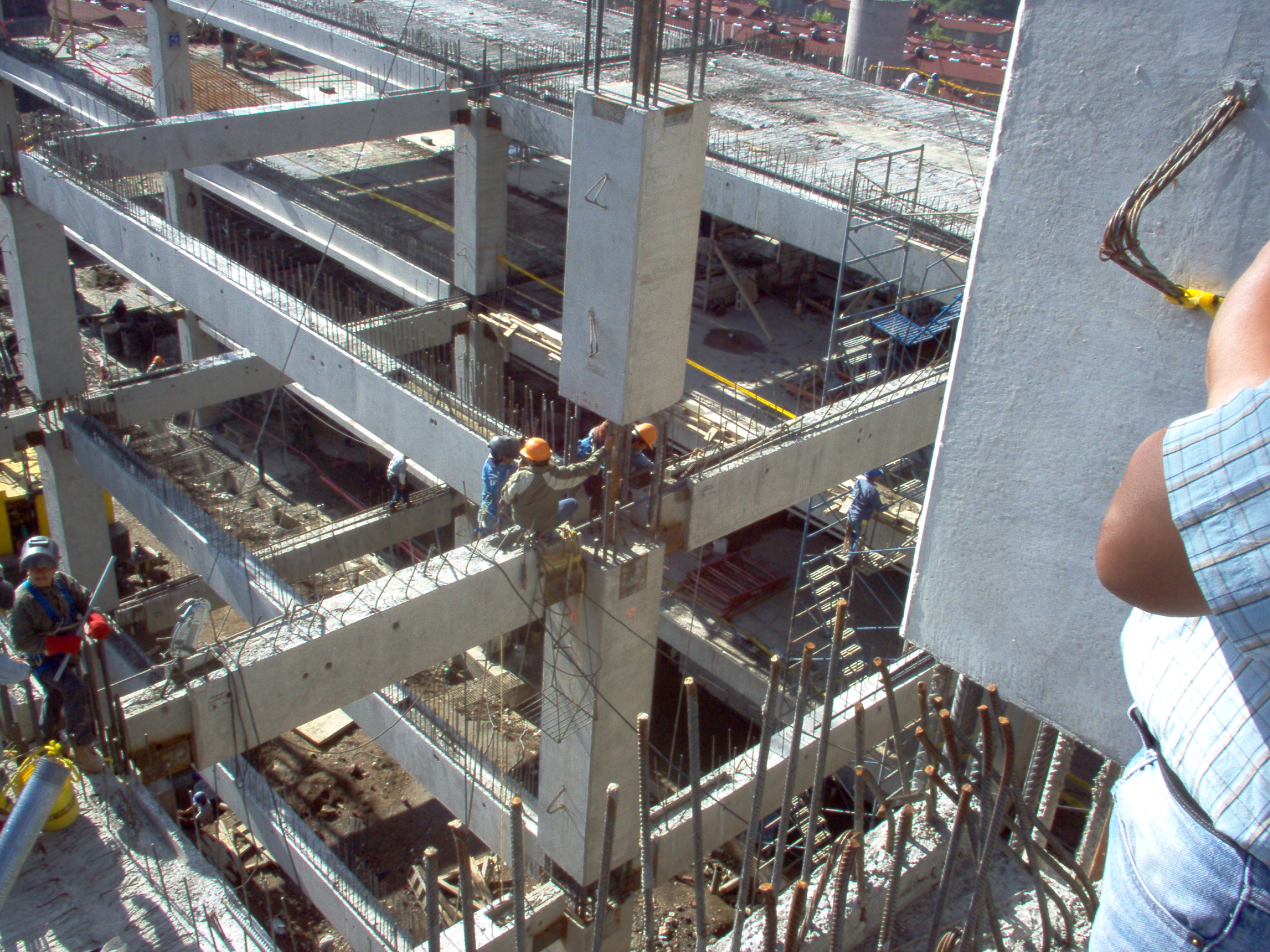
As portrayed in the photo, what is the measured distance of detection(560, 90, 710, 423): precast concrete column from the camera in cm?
942

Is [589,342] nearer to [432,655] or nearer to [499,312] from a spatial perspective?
[432,655]

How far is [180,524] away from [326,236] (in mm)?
13245

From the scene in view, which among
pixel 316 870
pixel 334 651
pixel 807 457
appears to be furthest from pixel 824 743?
pixel 316 870

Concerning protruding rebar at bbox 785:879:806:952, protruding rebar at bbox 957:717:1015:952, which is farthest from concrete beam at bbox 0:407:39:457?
protruding rebar at bbox 957:717:1015:952

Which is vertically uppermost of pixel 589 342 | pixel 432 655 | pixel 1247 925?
pixel 1247 925

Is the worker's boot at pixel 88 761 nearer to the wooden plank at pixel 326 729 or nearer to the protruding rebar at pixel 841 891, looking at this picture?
the protruding rebar at pixel 841 891

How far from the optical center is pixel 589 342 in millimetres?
10438

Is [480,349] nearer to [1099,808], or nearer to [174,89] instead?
[174,89]

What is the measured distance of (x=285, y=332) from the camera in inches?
611

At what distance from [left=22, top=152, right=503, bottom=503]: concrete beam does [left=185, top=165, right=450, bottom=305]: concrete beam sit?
258 inches

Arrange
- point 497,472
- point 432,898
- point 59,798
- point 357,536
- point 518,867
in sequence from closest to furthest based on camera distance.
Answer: point 432,898 → point 518,867 → point 59,798 → point 497,472 → point 357,536

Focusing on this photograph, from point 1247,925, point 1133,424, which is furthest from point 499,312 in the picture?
point 1247,925

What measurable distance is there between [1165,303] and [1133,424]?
55cm

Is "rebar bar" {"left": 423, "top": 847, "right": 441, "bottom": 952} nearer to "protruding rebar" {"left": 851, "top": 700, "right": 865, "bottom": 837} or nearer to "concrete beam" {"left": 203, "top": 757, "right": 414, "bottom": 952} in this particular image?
"protruding rebar" {"left": 851, "top": 700, "right": 865, "bottom": 837}
